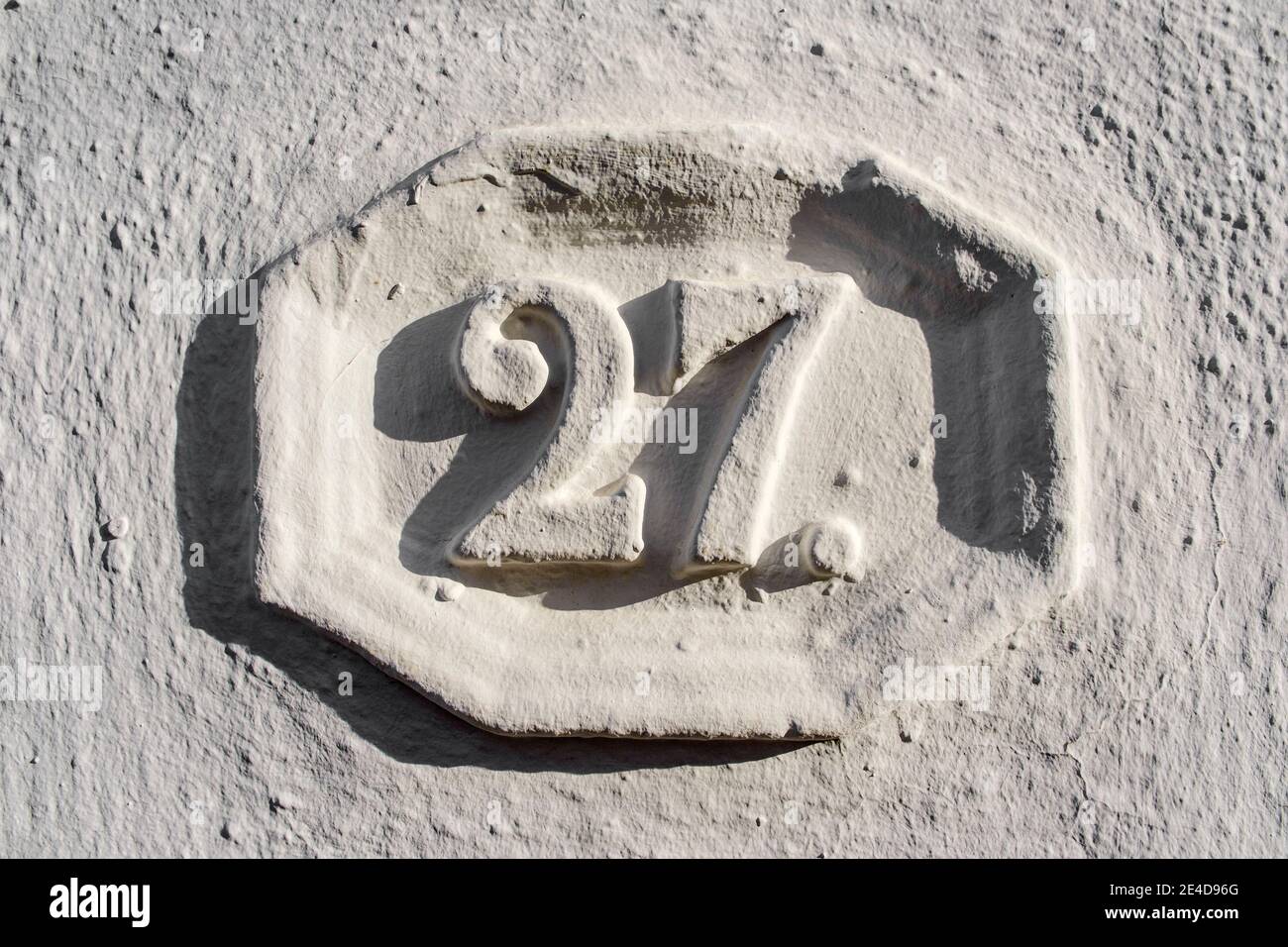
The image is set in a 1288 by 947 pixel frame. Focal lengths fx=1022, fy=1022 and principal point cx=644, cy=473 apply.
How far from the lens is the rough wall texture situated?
4.74 ft

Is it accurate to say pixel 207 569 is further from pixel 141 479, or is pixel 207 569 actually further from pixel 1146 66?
pixel 1146 66

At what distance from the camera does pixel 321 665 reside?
1451 millimetres

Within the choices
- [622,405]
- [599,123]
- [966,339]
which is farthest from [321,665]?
[966,339]

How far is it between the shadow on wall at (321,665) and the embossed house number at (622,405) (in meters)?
0.24

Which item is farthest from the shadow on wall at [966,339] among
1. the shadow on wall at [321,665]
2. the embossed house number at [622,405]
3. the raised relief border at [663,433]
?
the shadow on wall at [321,665]

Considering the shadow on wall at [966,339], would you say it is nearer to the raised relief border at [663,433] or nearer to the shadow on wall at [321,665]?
the raised relief border at [663,433]

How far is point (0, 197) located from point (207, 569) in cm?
64

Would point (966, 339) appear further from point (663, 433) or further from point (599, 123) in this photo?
point (599, 123)

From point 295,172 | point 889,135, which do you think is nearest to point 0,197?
point 295,172

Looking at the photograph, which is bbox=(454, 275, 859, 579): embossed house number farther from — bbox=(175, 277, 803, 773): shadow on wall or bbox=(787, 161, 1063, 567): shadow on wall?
bbox=(175, 277, 803, 773): shadow on wall

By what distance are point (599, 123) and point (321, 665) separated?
88 cm

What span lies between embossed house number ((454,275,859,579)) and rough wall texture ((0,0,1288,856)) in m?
0.26

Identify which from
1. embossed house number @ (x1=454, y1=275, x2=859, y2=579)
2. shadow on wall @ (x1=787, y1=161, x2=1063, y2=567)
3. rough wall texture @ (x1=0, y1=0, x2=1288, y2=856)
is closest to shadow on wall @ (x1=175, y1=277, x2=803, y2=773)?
rough wall texture @ (x1=0, y1=0, x2=1288, y2=856)

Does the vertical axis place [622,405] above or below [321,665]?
above
